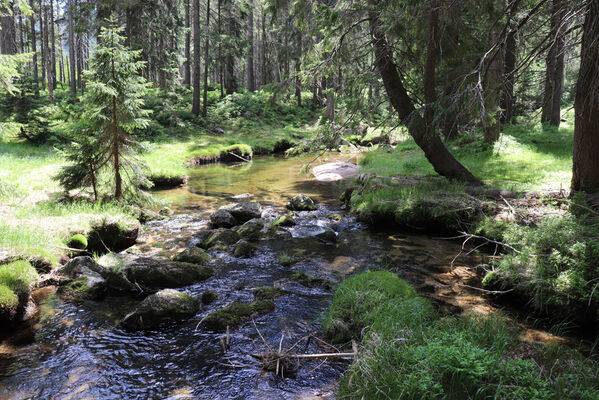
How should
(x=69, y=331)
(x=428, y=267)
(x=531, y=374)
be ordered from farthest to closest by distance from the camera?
(x=428, y=267) → (x=69, y=331) → (x=531, y=374)

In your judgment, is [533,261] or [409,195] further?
[409,195]

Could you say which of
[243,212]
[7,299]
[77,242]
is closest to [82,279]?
[7,299]

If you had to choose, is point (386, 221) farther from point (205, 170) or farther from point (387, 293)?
point (205, 170)

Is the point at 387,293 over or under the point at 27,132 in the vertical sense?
under

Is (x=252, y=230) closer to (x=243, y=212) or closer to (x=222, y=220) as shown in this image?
(x=222, y=220)

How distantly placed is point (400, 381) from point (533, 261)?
3.68 metres

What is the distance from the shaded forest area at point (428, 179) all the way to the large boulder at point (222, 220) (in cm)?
168

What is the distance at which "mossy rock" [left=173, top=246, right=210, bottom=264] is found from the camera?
7859mm

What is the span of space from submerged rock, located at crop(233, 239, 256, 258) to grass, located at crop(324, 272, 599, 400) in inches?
172

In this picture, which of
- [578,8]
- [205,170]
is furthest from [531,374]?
[205,170]

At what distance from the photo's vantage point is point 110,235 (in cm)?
855

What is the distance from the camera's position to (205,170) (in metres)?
19.9

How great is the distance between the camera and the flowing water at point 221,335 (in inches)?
161

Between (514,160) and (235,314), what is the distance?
11996mm
